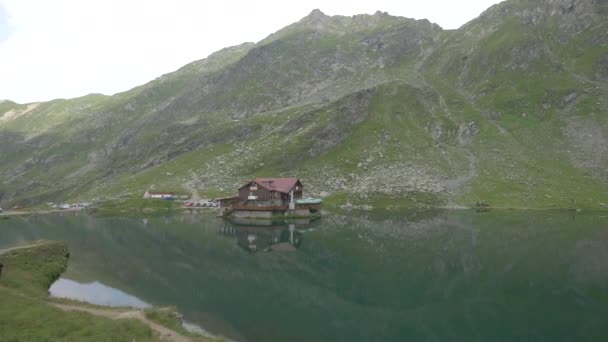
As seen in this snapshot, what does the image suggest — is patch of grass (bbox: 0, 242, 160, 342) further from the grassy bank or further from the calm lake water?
the calm lake water

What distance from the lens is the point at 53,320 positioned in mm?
30312

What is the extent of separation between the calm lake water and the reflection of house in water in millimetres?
516

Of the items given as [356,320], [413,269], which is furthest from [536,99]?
[356,320]

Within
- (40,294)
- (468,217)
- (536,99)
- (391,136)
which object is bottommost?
(468,217)

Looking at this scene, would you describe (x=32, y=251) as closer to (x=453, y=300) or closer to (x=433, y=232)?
(x=453, y=300)

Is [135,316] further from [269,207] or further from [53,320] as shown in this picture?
[269,207]

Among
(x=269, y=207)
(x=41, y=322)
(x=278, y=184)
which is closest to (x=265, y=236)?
(x=269, y=207)

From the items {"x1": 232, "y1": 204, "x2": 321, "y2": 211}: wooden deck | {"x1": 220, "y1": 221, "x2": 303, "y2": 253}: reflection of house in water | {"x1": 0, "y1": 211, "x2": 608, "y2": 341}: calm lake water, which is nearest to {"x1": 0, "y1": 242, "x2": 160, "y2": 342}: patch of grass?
{"x1": 0, "y1": 211, "x2": 608, "y2": 341}: calm lake water

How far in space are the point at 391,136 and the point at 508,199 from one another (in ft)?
207

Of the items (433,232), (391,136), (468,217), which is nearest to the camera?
(433,232)

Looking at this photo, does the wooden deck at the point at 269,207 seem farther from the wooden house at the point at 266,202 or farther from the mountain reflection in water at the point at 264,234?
the mountain reflection in water at the point at 264,234

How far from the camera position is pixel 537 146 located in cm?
16550

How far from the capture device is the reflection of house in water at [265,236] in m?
79.4

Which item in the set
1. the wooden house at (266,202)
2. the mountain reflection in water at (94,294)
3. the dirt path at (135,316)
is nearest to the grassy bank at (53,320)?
the dirt path at (135,316)
